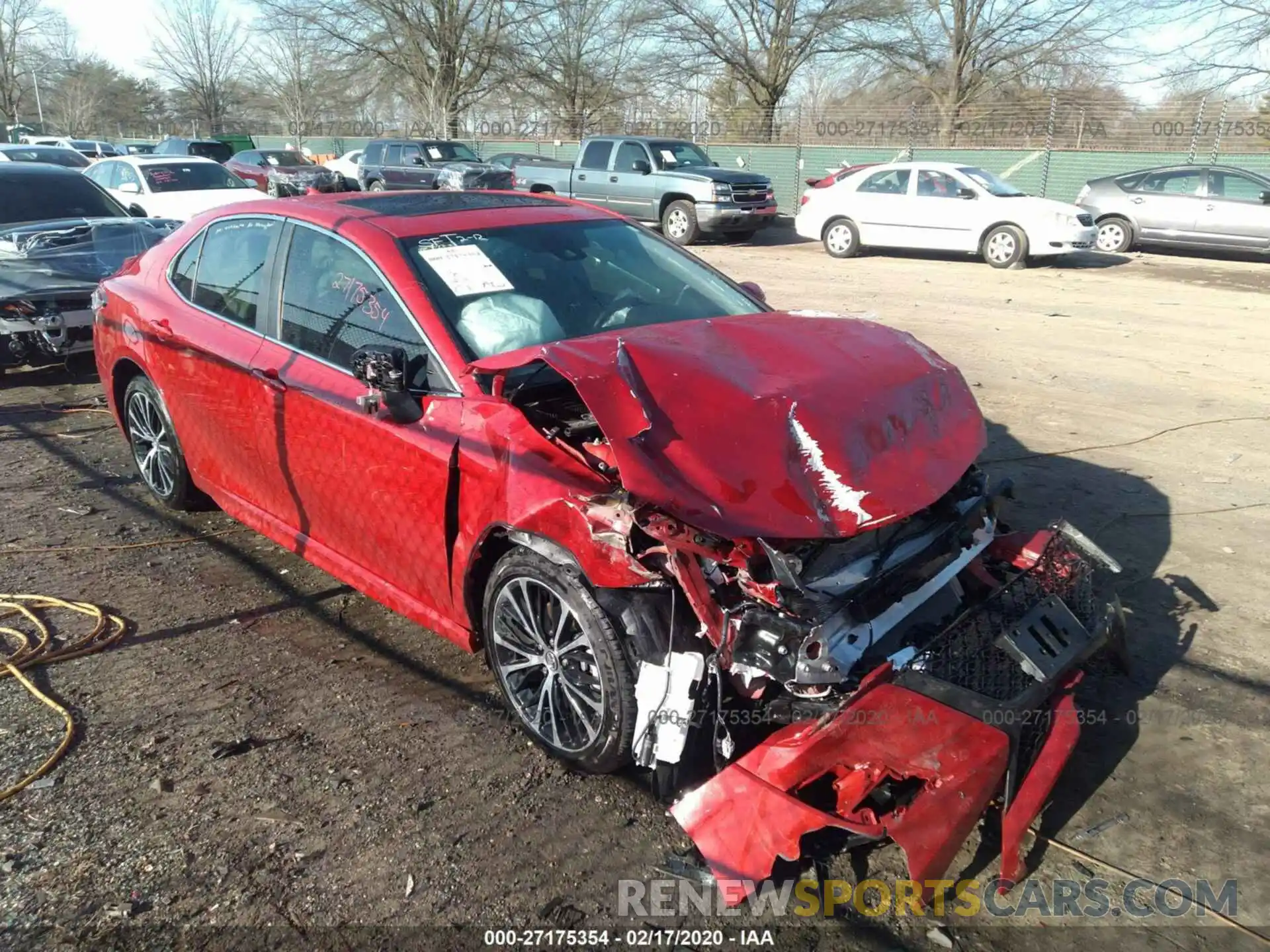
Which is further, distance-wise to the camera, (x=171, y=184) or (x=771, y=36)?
(x=771, y=36)

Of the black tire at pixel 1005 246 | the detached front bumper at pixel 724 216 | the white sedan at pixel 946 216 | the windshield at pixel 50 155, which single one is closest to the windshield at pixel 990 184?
the white sedan at pixel 946 216

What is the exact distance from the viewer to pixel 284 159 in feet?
85.8

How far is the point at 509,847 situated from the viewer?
2.82 metres

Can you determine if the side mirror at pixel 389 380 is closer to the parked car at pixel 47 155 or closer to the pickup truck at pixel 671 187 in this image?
the pickup truck at pixel 671 187

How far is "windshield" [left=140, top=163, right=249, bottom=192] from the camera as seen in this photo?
1461cm

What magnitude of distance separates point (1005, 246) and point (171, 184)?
1347 cm

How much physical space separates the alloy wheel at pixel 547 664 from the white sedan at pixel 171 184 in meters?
12.9

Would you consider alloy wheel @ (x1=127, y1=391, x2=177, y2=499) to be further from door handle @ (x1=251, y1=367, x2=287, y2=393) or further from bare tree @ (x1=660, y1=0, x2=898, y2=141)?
bare tree @ (x1=660, y1=0, x2=898, y2=141)

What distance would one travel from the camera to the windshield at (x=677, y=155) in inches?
733

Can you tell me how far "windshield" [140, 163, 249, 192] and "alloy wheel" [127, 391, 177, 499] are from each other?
1097cm

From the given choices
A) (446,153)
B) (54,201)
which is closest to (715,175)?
(446,153)

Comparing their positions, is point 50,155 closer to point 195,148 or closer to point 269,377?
point 195,148

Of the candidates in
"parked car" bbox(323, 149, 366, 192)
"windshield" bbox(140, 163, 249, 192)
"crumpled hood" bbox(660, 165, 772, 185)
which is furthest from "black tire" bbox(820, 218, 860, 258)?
"parked car" bbox(323, 149, 366, 192)

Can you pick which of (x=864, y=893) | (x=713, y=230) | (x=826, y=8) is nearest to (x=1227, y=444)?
(x=864, y=893)
